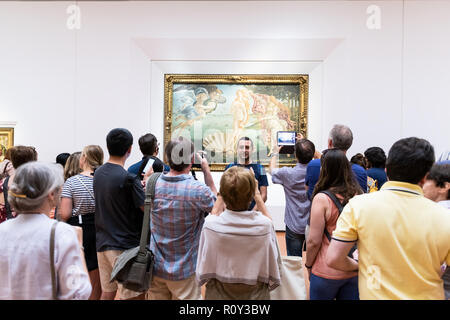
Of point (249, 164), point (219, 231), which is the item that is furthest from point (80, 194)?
point (249, 164)

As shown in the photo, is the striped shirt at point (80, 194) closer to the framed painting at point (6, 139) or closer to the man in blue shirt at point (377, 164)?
the man in blue shirt at point (377, 164)

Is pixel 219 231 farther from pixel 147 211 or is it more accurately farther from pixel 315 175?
pixel 315 175

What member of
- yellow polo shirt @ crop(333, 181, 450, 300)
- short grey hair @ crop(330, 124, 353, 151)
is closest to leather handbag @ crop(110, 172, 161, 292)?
yellow polo shirt @ crop(333, 181, 450, 300)

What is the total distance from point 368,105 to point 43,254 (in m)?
6.70

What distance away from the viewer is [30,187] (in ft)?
4.67

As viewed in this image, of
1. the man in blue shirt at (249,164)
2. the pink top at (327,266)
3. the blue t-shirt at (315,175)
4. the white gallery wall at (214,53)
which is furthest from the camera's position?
the white gallery wall at (214,53)

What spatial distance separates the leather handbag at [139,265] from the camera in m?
2.10

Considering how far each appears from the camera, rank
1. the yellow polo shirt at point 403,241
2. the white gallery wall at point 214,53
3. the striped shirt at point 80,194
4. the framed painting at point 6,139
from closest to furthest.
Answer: the yellow polo shirt at point 403,241 < the striped shirt at point 80,194 < the white gallery wall at point 214,53 < the framed painting at point 6,139

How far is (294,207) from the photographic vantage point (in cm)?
333

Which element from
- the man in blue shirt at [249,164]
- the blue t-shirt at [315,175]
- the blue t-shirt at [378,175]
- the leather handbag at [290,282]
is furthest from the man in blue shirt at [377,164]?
the leather handbag at [290,282]

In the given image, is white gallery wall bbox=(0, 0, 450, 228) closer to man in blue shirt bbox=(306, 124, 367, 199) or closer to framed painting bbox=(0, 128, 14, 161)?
framed painting bbox=(0, 128, 14, 161)

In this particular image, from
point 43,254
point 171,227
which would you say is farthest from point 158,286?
point 43,254

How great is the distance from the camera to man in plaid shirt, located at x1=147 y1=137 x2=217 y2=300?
84.7 inches
